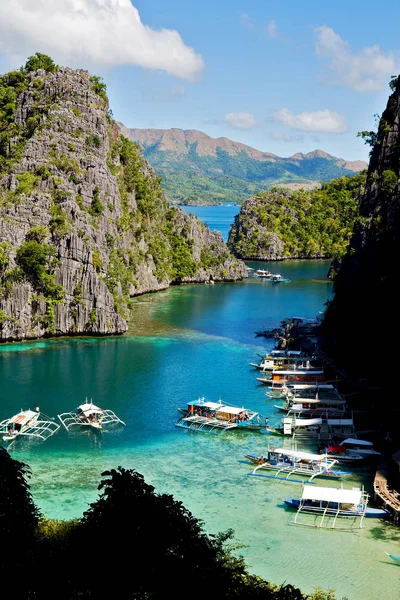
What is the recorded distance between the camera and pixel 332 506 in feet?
123

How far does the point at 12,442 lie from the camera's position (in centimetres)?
4709

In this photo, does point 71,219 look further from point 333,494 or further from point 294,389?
point 333,494

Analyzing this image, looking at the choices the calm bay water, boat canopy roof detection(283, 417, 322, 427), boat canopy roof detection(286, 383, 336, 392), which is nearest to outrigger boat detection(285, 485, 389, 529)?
the calm bay water

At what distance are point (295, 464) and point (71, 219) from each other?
1918 inches

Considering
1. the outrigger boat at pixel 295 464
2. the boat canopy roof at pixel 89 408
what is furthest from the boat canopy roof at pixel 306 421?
the boat canopy roof at pixel 89 408

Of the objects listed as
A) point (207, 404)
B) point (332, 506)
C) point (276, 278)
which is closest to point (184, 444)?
point (207, 404)

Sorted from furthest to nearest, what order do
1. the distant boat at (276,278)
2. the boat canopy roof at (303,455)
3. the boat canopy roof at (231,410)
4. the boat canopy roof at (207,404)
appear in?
the distant boat at (276,278)
the boat canopy roof at (207,404)
the boat canopy roof at (231,410)
the boat canopy roof at (303,455)

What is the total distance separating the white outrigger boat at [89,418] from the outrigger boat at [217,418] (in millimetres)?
5220

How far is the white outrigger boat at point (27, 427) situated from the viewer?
47844 mm

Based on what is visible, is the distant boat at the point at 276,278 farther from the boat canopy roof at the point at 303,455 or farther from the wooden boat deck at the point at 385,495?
the wooden boat deck at the point at 385,495

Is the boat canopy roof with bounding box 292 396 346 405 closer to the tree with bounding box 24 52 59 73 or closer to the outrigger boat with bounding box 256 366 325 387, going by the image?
the outrigger boat with bounding box 256 366 325 387

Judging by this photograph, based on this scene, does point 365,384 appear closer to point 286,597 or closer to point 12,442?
point 12,442

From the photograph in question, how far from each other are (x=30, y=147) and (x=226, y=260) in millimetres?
58254

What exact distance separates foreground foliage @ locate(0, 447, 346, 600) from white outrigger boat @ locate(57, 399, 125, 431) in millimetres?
24113
